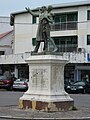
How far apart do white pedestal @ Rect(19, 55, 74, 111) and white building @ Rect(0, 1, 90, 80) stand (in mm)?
28087

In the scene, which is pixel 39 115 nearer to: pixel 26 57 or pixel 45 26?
pixel 45 26

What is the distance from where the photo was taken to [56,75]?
58.5 ft

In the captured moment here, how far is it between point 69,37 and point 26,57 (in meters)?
5.62

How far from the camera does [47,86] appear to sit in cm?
1767

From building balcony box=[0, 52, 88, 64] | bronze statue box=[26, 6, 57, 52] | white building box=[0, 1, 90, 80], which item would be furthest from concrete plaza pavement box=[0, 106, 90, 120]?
white building box=[0, 1, 90, 80]

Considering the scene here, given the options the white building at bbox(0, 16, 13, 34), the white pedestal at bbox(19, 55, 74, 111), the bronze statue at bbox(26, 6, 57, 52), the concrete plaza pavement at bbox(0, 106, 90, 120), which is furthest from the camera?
the white building at bbox(0, 16, 13, 34)

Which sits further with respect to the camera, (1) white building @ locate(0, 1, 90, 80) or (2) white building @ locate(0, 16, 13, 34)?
(2) white building @ locate(0, 16, 13, 34)

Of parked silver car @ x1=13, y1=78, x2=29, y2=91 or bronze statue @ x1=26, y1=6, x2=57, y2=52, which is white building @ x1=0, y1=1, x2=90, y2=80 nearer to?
parked silver car @ x1=13, y1=78, x2=29, y2=91

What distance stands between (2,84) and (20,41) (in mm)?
14964

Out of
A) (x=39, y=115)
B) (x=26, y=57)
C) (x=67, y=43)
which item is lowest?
(x=39, y=115)

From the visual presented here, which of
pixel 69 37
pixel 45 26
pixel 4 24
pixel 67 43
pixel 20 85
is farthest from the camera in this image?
pixel 4 24

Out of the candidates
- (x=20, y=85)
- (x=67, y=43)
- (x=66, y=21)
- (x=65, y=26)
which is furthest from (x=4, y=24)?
(x=20, y=85)

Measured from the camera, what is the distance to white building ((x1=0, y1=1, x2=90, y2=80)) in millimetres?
48500

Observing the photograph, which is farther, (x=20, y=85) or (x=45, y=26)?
(x=20, y=85)
